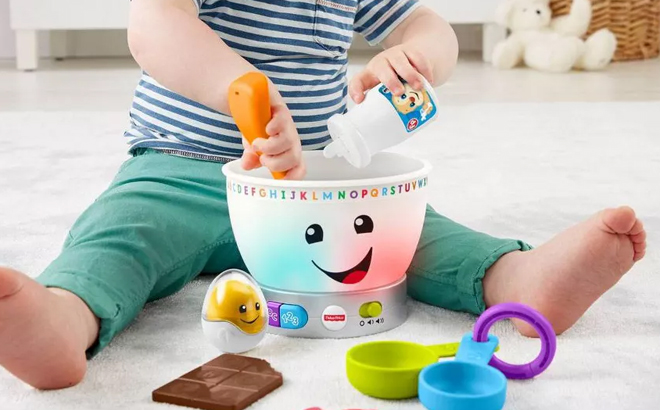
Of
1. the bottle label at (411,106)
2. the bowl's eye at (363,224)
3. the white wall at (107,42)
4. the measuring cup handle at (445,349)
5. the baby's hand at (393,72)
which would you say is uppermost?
the baby's hand at (393,72)

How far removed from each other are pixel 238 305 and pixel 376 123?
0.18 metres

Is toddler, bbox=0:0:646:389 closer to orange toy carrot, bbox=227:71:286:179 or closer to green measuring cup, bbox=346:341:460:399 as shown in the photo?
orange toy carrot, bbox=227:71:286:179

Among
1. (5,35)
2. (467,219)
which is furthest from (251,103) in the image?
(5,35)

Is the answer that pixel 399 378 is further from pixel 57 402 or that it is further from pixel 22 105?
pixel 22 105

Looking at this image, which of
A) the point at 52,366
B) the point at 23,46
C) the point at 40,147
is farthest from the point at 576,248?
the point at 23,46

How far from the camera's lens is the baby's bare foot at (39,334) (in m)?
0.58

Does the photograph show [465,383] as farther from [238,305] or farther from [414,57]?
[414,57]

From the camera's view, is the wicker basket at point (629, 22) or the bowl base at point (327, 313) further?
the wicker basket at point (629, 22)

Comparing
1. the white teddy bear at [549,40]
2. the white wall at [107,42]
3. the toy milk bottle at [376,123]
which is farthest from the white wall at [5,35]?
the toy milk bottle at [376,123]

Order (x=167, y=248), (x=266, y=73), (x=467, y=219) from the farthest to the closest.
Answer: (x=467, y=219) → (x=266, y=73) → (x=167, y=248)

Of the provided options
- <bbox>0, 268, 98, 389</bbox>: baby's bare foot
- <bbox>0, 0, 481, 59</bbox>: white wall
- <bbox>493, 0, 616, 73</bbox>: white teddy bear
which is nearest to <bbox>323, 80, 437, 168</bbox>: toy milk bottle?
<bbox>0, 268, 98, 389</bbox>: baby's bare foot

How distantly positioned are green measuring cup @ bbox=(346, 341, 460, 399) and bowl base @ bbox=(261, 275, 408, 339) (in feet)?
0.30

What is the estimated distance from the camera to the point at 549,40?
2.64 m

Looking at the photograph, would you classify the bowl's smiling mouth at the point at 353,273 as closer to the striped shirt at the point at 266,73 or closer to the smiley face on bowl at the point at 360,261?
the smiley face on bowl at the point at 360,261
